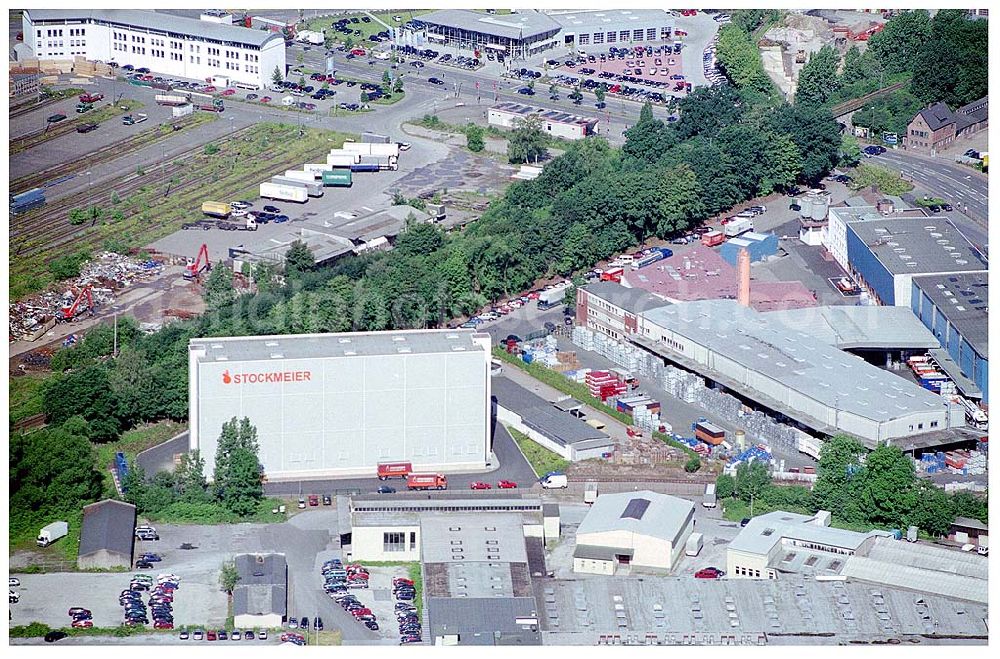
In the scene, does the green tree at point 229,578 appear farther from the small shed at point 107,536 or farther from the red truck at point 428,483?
the red truck at point 428,483

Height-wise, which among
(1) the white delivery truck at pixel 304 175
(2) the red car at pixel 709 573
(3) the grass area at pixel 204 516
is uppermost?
(1) the white delivery truck at pixel 304 175

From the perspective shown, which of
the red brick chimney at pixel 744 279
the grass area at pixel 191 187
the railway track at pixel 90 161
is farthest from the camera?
the railway track at pixel 90 161

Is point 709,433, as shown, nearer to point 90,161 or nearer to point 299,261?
point 299,261

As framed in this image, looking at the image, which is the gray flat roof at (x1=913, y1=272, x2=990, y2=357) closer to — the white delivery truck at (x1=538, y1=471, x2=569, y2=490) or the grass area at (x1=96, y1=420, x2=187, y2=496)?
the white delivery truck at (x1=538, y1=471, x2=569, y2=490)

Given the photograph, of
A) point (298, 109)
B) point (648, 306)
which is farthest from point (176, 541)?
point (298, 109)

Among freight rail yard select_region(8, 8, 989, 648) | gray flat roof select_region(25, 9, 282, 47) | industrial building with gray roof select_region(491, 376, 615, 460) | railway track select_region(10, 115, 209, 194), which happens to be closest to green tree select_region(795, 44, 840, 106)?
freight rail yard select_region(8, 8, 989, 648)

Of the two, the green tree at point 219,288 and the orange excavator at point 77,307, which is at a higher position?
the green tree at point 219,288

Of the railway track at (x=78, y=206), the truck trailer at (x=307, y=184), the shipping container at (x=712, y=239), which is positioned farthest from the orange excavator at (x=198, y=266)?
the shipping container at (x=712, y=239)
